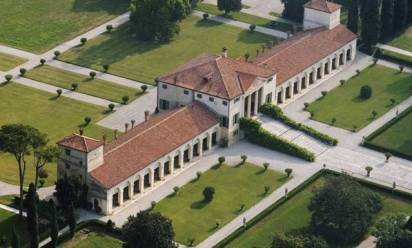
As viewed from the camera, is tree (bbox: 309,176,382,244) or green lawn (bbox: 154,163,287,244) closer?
tree (bbox: 309,176,382,244)

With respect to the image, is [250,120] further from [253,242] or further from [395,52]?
[395,52]

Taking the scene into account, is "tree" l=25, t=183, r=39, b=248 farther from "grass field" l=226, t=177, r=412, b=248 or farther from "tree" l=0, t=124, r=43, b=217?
"grass field" l=226, t=177, r=412, b=248

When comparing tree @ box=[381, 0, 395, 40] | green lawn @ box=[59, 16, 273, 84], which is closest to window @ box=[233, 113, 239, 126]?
green lawn @ box=[59, 16, 273, 84]

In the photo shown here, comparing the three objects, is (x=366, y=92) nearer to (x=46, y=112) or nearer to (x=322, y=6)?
(x=322, y=6)

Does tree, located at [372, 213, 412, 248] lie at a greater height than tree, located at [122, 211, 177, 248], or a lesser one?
lesser

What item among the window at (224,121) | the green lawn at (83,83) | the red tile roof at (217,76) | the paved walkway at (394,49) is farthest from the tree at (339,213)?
the paved walkway at (394,49)

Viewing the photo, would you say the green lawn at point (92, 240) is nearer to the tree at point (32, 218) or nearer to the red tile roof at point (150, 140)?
the tree at point (32, 218)

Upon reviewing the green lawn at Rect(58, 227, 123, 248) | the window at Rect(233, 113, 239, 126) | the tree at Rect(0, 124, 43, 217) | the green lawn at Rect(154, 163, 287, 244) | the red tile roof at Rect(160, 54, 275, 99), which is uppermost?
the tree at Rect(0, 124, 43, 217)

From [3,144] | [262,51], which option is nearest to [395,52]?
[262,51]
